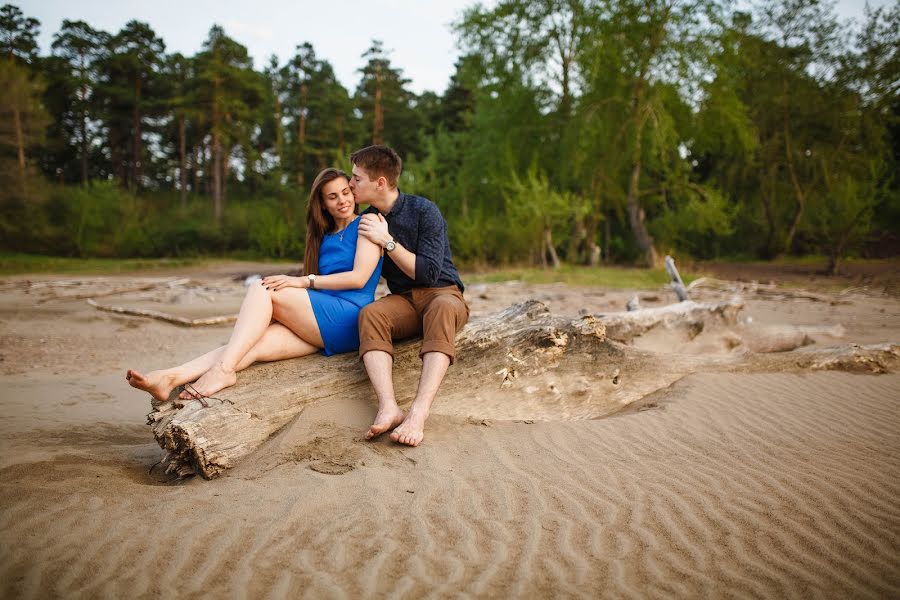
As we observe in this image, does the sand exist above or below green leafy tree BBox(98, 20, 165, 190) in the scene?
below

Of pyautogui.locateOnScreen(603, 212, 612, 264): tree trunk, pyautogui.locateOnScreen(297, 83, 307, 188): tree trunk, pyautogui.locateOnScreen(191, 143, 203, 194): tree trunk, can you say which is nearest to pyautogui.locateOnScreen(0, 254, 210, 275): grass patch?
pyautogui.locateOnScreen(297, 83, 307, 188): tree trunk

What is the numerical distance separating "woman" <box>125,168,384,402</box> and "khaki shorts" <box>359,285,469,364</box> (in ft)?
0.87

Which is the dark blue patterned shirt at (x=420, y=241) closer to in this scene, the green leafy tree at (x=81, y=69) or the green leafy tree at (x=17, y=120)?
the green leafy tree at (x=17, y=120)

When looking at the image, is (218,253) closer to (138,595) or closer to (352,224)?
(352,224)

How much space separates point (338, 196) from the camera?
3988 mm

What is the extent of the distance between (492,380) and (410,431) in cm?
105

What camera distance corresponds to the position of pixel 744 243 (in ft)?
96.8

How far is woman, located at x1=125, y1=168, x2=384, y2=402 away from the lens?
3613mm

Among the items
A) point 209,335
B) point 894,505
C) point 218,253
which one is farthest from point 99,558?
point 218,253

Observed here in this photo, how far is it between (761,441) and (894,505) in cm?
90

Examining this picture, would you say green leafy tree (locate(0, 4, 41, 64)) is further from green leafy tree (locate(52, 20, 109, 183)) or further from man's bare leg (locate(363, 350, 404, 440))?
man's bare leg (locate(363, 350, 404, 440))

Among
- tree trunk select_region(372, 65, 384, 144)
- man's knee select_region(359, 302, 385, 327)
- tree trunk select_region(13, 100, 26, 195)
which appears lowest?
man's knee select_region(359, 302, 385, 327)

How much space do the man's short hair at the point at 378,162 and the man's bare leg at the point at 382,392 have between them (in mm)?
1269

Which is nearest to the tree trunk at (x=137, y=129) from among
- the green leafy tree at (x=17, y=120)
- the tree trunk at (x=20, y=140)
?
the green leafy tree at (x=17, y=120)
